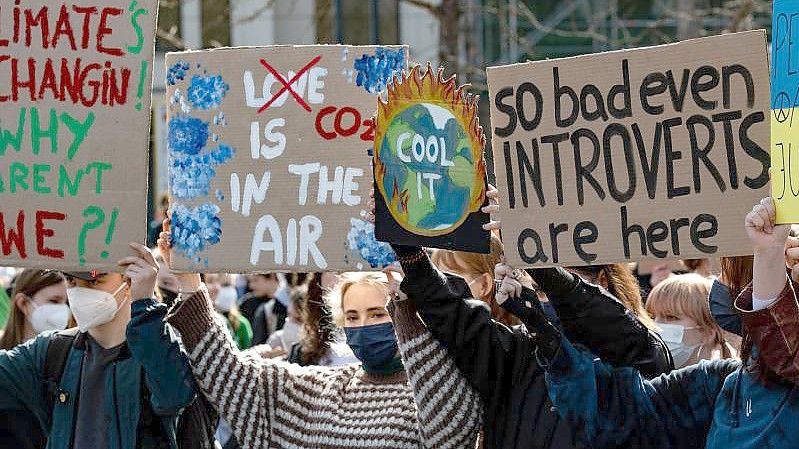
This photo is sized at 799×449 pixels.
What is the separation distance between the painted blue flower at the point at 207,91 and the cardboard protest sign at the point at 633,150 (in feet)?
2.87

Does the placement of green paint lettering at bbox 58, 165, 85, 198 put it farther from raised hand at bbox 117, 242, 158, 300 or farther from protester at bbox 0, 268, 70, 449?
protester at bbox 0, 268, 70, 449

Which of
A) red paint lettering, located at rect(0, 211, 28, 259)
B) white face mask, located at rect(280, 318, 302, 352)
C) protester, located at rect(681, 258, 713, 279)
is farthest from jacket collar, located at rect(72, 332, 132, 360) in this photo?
protester, located at rect(681, 258, 713, 279)

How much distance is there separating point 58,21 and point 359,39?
18.7 metres

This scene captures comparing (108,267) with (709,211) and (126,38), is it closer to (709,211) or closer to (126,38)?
(126,38)

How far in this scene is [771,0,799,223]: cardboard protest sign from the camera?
3162mm

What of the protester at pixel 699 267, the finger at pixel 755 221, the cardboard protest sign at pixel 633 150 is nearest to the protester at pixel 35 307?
the cardboard protest sign at pixel 633 150

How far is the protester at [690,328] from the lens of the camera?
4.81 m

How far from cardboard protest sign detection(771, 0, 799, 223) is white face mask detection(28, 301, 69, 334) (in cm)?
329

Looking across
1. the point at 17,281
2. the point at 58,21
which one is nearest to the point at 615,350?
the point at 58,21

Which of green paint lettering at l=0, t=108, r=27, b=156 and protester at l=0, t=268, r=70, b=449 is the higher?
green paint lettering at l=0, t=108, r=27, b=156

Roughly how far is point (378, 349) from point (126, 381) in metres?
0.73

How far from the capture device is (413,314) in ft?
13.0

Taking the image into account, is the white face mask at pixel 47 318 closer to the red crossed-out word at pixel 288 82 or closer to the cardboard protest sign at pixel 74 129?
the cardboard protest sign at pixel 74 129

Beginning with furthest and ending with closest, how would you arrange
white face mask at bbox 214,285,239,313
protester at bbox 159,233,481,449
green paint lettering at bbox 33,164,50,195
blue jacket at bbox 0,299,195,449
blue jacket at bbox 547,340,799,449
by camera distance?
white face mask at bbox 214,285,239,313 < green paint lettering at bbox 33,164,50,195 < blue jacket at bbox 0,299,195,449 < protester at bbox 159,233,481,449 < blue jacket at bbox 547,340,799,449
